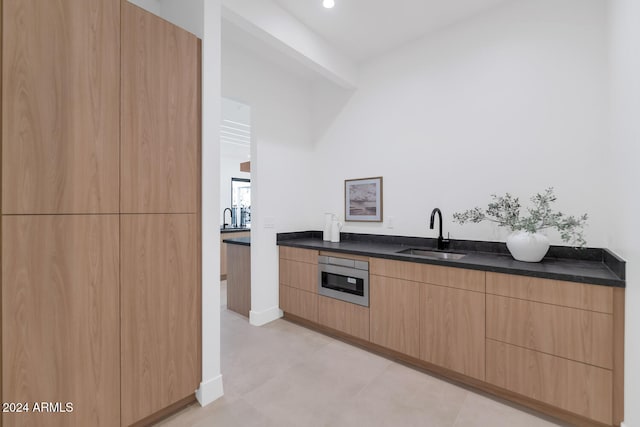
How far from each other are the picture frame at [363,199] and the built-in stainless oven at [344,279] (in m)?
0.73

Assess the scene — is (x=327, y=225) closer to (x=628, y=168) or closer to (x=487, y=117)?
(x=487, y=117)

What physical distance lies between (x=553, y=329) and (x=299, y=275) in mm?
2227

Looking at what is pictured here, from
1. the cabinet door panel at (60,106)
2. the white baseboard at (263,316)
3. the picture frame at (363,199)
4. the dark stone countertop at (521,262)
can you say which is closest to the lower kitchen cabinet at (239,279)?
the white baseboard at (263,316)

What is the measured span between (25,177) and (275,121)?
2.43 metres

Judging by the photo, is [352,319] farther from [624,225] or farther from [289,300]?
[624,225]

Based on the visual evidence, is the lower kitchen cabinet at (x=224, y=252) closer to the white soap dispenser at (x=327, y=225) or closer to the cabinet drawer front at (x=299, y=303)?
the cabinet drawer front at (x=299, y=303)

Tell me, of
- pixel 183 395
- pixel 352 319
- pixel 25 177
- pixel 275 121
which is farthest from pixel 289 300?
pixel 25 177

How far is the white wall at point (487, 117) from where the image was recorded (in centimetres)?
207

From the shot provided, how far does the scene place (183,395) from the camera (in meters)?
1.81

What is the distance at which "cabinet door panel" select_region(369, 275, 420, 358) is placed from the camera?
2.30 m

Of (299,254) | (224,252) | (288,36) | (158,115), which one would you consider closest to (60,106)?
(158,115)

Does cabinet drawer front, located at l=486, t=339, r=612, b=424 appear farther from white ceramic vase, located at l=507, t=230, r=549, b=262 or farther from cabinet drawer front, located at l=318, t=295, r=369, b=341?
cabinet drawer front, located at l=318, t=295, r=369, b=341

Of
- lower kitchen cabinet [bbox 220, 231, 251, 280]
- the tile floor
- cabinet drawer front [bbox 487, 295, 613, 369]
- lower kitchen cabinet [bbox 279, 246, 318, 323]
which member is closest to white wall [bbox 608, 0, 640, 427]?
cabinet drawer front [bbox 487, 295, 613, 369]

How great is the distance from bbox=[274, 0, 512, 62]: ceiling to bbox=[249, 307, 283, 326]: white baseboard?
3.07 meters
